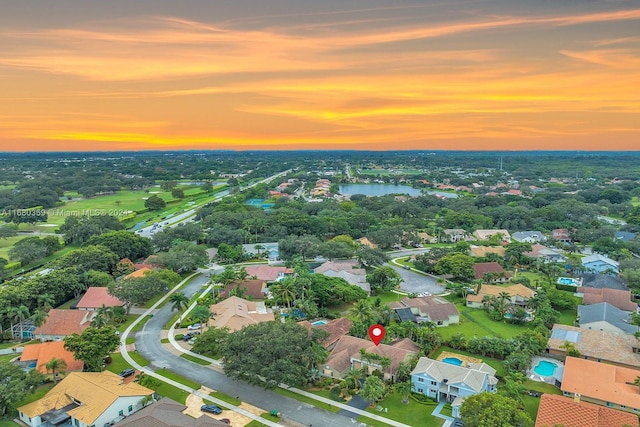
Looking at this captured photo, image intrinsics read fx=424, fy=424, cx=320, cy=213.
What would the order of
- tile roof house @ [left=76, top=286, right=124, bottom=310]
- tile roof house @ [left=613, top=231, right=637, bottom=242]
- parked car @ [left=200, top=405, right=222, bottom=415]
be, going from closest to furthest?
parked car @ [left=200, top=405, right=222, bottom=415] → tile roof house @ [left=76, top=286, right=124, bottom=310] → tile roof house @ [left=613, top=231, right=637, bottom=242]

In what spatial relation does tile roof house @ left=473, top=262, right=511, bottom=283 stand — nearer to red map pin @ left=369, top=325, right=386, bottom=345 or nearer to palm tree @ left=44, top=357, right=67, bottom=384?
red map pin @ left=369, top=325, right=386, bottom=345

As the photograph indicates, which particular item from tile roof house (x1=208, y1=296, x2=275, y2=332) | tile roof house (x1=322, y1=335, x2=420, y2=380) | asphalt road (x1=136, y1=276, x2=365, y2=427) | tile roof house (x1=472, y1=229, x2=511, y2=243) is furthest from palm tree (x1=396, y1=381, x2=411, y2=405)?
tile roof house (x1=472, y1=229, x2=511, y2=243)

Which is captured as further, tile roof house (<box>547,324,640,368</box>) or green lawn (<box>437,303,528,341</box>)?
green lawn (<box>437,303,528,341</box>)

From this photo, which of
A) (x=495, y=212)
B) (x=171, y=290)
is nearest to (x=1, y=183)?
(x=171, y=290)

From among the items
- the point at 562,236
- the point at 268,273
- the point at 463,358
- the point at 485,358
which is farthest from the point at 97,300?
the point at 562,236

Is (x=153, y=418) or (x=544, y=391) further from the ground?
(x=153, y=418)

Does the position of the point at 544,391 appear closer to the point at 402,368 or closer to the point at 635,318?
the point at 402,368

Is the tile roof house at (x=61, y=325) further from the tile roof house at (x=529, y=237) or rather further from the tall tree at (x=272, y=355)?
the tile roof house at (x=529, y=237)
